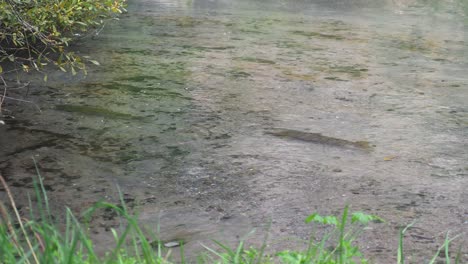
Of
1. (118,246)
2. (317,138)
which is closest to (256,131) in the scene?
(317,138)

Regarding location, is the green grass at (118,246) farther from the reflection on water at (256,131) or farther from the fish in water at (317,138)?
the fish in water at (317,138)

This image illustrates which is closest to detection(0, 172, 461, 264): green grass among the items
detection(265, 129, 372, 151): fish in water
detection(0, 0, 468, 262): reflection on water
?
detection(0, 0, 468, 262): reflection on water

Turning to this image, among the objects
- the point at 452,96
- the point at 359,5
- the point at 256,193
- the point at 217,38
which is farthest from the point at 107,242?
the point at 359,5

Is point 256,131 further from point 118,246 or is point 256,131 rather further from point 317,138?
point 118,246

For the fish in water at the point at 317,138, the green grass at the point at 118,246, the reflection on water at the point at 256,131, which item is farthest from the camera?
the fish in water at the point at 317,138

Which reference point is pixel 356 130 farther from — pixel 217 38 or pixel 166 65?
pixel 217 38

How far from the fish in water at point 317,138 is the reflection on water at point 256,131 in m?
0.02

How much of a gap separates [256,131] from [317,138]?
38cm

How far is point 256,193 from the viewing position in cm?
374

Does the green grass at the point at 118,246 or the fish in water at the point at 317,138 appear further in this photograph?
the fish in water at the point at 317,138

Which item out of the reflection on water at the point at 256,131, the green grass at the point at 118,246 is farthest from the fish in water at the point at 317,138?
the green grass at the point at 118,246

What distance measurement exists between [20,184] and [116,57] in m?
3.09

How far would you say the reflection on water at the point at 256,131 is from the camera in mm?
3586

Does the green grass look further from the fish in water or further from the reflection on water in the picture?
the fish in water
